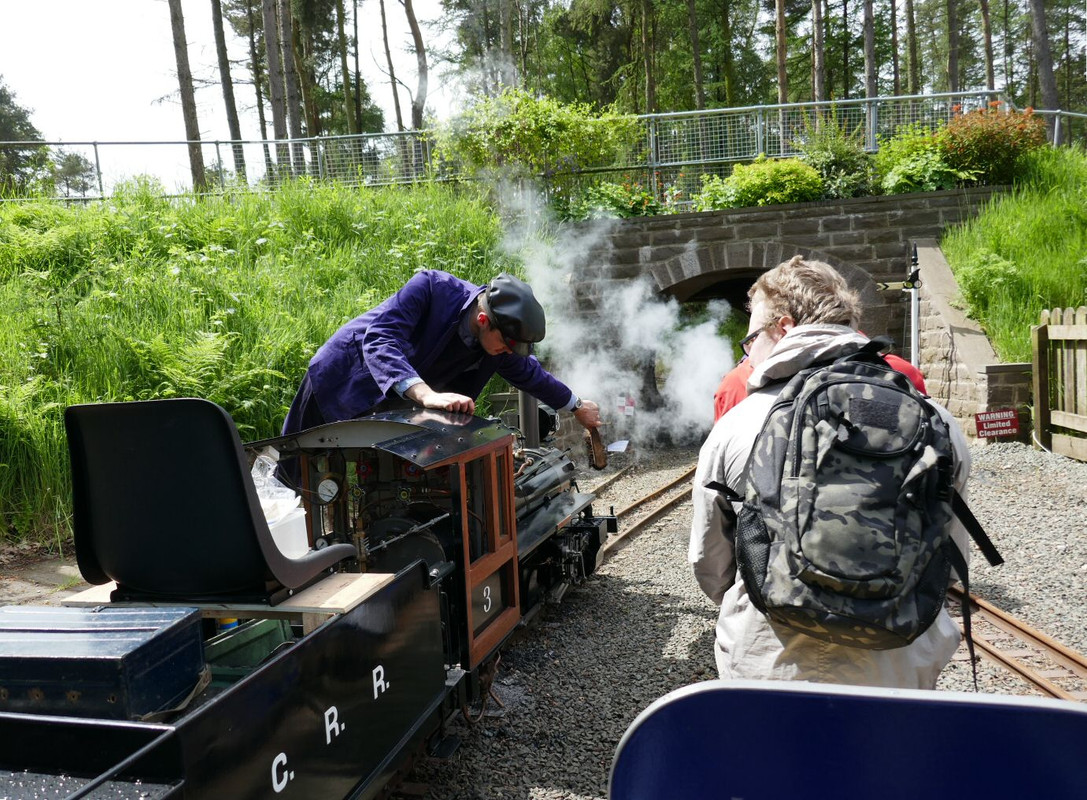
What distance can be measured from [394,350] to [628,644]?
226cm

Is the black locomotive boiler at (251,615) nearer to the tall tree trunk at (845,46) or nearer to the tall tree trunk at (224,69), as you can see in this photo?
the tall tree trunk at (224,69)

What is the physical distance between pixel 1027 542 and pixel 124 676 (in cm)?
617

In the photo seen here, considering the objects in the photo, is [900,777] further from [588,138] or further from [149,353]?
[588,138]

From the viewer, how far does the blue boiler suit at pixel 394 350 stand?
375cm

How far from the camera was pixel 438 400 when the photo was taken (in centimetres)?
330

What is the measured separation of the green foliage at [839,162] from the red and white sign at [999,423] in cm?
460

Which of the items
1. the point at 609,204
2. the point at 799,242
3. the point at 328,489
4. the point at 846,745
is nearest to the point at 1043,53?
the point at 799,242

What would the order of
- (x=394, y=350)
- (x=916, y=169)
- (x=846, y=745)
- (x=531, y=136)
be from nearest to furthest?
(x=846, y=745)
(x=394, y=350)
(x=916, y=169)
(x=531, y=136)

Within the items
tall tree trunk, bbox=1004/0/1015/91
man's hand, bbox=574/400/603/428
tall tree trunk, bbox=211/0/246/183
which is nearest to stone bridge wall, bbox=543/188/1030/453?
man's hand, bbox=574/400/603/428

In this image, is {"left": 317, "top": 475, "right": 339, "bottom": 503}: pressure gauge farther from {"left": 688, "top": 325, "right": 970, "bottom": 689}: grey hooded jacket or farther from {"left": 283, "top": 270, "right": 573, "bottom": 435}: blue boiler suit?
{"left": 688, "top": 325, "right": 970, "bottom": 689}: grey hooded jacket

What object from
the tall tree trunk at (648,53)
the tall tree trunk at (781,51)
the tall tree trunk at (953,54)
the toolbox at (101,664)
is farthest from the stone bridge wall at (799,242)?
the tall tree trunk at (953,54)

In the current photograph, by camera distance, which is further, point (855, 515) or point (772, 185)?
point (772, 185)

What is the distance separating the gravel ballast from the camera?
3330 millimetres

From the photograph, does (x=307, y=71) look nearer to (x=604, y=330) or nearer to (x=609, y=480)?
(x=604, y=330)
